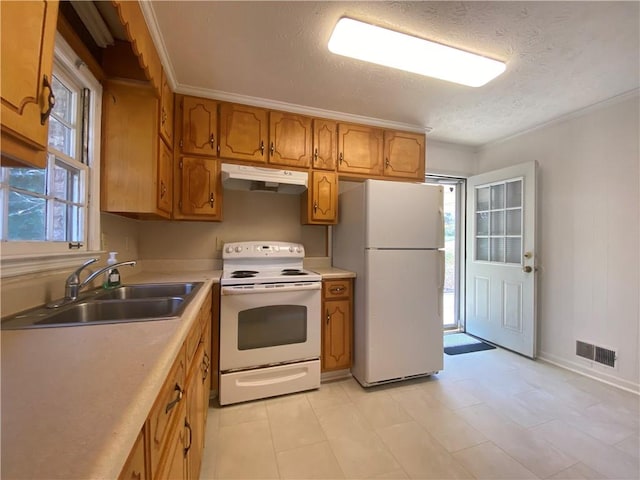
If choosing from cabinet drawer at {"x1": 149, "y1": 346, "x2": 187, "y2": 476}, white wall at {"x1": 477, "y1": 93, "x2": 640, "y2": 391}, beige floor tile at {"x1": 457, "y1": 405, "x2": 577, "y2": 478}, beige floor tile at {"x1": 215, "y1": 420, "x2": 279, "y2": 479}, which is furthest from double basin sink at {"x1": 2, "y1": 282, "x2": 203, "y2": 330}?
white wall at {"x1": 477, "y1": 93, "x2": 640, "y2": 391}

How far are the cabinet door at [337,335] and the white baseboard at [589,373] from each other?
6.58ft

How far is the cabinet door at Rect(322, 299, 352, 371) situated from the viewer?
224cm

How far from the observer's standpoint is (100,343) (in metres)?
0.74

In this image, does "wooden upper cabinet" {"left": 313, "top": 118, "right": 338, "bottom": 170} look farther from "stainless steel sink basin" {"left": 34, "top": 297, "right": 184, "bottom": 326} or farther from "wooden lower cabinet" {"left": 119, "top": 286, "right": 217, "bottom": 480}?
"wooden lower cabinet" {"left": 119, "top": 286, "right": 217, "bottom": 480}

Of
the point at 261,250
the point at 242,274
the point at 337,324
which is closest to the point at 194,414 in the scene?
the point at 242,274

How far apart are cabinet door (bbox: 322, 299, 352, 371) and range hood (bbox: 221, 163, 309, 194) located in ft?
3.39

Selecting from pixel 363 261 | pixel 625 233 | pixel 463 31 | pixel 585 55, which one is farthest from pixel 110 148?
pixel 625 233

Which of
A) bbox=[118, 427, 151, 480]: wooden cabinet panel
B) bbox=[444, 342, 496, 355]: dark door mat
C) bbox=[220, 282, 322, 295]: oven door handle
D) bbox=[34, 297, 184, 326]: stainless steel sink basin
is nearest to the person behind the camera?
bbox=[118, 427, 151, 480]: wooden cabinet panel

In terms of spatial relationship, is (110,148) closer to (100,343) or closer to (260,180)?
(260,180)

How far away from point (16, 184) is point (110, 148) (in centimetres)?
59

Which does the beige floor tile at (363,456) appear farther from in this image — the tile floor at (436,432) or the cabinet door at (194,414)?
the cabinet door at (194,414)

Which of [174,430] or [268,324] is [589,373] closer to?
[268,324]

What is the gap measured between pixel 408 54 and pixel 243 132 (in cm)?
132

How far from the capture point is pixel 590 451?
153cm
